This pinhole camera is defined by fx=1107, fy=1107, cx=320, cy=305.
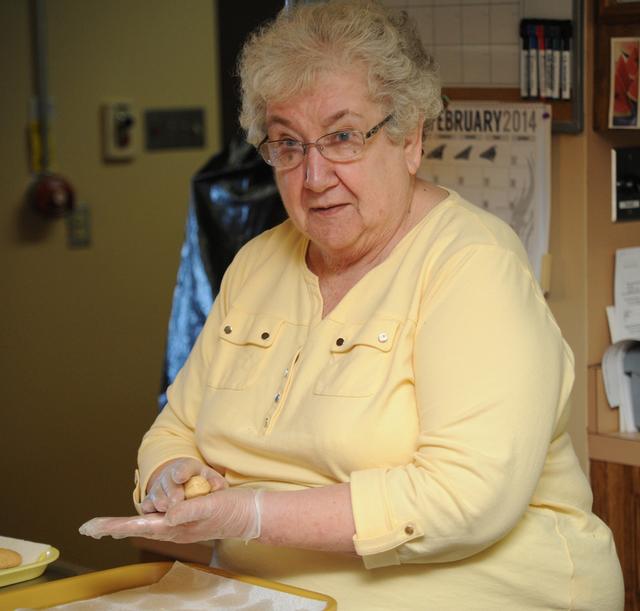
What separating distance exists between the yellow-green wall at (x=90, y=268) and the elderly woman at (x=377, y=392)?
7.21 feet

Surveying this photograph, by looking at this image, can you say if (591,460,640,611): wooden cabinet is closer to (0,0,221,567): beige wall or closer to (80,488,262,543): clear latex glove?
(80,488,262,543): clear latex glove

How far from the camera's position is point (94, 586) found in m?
1.55

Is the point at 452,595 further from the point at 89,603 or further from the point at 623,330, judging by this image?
the point at 623,330

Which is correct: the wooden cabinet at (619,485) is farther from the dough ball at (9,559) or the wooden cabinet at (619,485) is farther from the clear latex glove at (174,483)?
the dough ball at (9,559)

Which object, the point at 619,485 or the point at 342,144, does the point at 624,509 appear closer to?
the point at 619,485

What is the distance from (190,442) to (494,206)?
102 centimetres

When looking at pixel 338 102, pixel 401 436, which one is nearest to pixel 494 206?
pixel 338 102

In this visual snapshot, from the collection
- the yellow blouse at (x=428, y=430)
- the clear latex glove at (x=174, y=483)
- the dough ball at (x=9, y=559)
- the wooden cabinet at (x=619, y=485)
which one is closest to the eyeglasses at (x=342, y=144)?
the yellow blouse at (x=428, y=430)

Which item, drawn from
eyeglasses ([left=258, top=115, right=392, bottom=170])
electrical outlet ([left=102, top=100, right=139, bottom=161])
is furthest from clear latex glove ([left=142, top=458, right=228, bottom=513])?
electrical outlet ([left=102, top=100, right=139, bottom=161])

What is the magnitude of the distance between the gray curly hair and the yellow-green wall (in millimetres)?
2282

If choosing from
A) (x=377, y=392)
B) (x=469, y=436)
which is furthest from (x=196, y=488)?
(x=469, y=436)

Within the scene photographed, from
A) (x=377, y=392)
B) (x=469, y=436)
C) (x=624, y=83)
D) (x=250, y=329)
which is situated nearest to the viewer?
(x=469, y=436)

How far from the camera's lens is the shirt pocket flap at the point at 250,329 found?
5.98 feet

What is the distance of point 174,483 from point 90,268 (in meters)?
2.56
